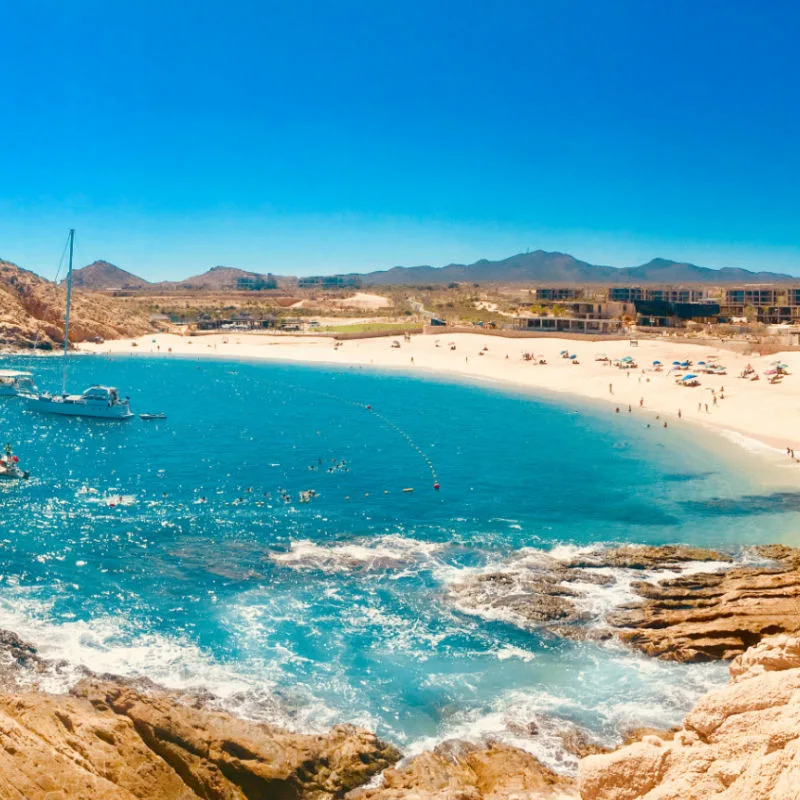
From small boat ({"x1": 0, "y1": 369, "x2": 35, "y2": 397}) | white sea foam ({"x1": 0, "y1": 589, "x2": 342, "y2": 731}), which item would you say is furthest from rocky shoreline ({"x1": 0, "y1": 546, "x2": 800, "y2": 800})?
small boat ({"x1": 0, "y1": 369, "x2": 35, "y2": 397})

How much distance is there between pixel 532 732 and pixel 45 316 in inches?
5513

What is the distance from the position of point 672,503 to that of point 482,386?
5325 cm

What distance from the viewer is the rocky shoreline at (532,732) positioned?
1229cm

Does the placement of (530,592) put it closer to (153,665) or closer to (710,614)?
(710,614)

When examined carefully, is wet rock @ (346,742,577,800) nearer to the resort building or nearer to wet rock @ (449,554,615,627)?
wet rock @ (449,554,615,627)

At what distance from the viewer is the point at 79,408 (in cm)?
7306

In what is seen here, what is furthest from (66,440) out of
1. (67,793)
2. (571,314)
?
(571,314)

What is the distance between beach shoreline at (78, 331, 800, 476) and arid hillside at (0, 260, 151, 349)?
184 inches

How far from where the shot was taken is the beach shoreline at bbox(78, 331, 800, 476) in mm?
70750

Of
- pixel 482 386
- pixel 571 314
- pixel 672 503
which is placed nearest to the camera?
pixel 672 503

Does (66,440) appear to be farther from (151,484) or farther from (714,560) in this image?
(714,560)

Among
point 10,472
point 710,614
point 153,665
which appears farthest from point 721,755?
point 10,472

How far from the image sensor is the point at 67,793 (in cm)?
1366

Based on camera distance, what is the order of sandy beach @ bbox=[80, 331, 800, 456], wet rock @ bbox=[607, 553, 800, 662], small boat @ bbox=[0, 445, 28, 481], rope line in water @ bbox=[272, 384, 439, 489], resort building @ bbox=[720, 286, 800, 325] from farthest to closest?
resort building @ bbox=[720, 286, 800, 325], sandy beach @ bbox=[80, 331, 800, 456], rope line in water @ bbox=[272, 384, 439, 489], small boat @ bbox=[0, 445, 28, 481], wet rock @ bbox=[607, 553, 800, 662]
